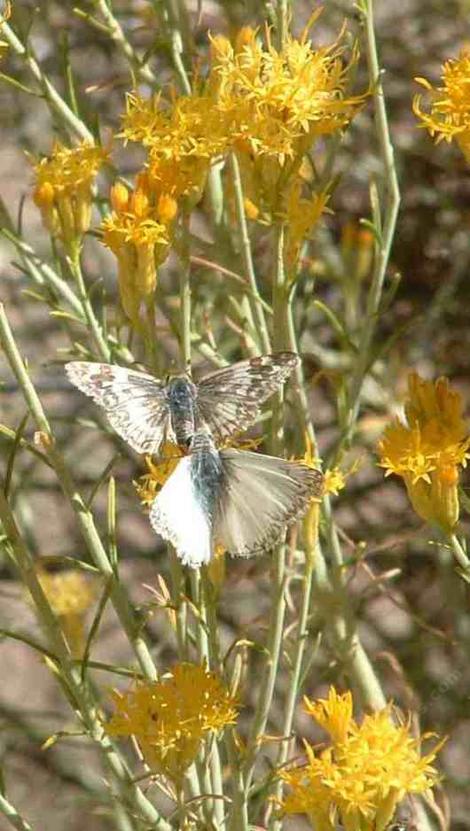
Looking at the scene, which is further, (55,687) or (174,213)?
(55,687)

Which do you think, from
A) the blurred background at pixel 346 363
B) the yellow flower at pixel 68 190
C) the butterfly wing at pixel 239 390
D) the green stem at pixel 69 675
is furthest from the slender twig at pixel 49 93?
the blurred background at pixel 346 363

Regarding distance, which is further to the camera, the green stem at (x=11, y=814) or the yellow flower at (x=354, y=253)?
the yellow flower at (x=354, y=253)

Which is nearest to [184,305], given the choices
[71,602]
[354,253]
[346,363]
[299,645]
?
[299,645]

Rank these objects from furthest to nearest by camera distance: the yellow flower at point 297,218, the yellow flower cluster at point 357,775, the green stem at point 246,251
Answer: the green stem at point 246,251
the yellow flower at point 297,218
the yellow flower cluster at point 357,775

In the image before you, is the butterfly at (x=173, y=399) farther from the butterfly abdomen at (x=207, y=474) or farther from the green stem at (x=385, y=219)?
the green stem at (x=385, y=219)

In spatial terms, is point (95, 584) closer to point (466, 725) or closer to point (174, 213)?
→ point (466, 725)

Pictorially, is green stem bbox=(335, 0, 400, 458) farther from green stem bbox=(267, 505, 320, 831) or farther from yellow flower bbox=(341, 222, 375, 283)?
yellow flower bbox=(341, 222, 375, 283)

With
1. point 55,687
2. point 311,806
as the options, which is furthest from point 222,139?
point 55,687
